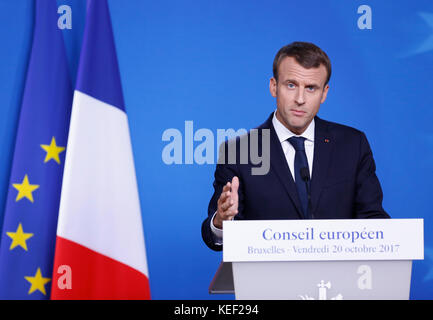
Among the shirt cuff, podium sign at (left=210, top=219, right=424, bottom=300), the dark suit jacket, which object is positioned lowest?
podium sign at (left=210, top=219, right=424, bottom=300)

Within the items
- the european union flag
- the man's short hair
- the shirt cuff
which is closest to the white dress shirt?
the man's short hair

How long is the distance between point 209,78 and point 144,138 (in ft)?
1.89

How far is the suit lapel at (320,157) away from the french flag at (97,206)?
1.06 meters

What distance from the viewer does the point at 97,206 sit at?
9.42 ft

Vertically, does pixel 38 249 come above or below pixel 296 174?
below

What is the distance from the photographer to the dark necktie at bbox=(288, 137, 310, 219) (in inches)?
93.1

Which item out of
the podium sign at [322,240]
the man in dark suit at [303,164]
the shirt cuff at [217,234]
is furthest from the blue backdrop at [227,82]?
the podium sign at [322,240]

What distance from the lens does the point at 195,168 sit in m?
3.43

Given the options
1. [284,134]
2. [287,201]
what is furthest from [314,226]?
[284,134]

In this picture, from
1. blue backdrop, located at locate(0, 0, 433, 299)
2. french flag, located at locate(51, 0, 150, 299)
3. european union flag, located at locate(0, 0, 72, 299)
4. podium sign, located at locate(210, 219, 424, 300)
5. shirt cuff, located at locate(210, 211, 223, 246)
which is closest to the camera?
podium sign, located at locate(210, 219, 424, 300)

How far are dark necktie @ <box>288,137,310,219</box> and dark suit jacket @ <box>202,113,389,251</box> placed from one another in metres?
0.04

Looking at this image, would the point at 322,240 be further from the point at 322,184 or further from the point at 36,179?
the point at 36,179

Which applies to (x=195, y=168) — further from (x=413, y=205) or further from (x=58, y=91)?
(x=413, y=205)

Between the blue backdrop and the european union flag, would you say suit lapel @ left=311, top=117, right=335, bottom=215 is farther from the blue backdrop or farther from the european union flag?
the european union flag
